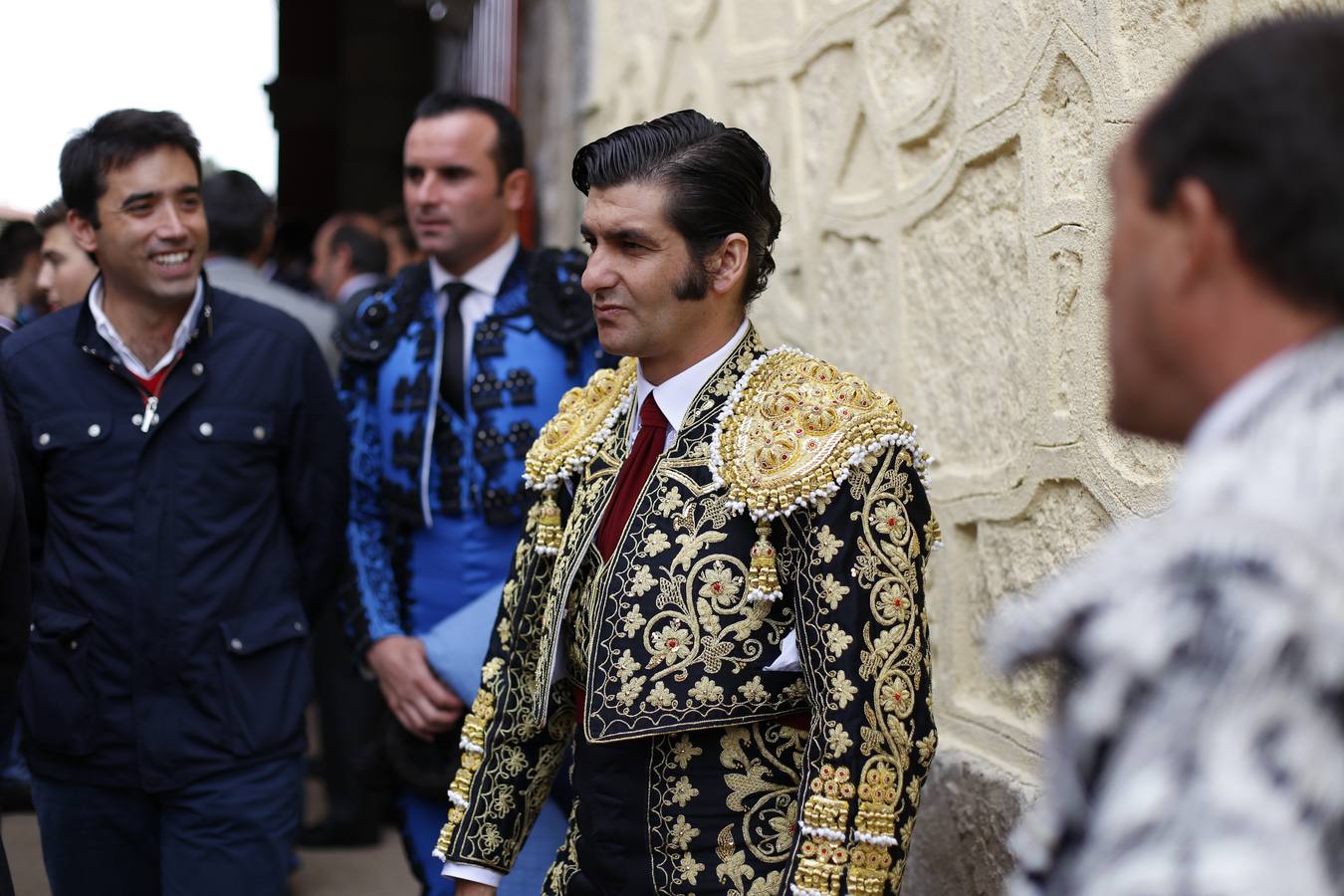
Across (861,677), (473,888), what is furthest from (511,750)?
(861,677)

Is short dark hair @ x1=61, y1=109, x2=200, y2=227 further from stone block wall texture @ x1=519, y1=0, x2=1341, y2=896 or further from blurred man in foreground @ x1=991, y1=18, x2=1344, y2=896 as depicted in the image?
blurred man in foreground @ x1=991, y1=18, x2=1344, y2=896

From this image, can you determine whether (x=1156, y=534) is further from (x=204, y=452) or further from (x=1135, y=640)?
(x=204, y=452)

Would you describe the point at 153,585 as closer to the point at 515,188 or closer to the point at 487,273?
the point at 487,273

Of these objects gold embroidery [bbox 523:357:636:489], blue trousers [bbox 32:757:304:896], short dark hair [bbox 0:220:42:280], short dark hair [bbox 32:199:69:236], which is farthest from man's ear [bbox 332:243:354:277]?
gold embroidery [bbox 523:357:636:489]

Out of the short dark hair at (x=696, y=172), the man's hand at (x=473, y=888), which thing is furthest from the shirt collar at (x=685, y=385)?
the man's hand at (x=473, y=888)

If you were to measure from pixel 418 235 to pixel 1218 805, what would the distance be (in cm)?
304

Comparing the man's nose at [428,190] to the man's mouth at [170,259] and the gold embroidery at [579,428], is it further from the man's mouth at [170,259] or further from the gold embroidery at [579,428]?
the gold embroidery at [579,428]

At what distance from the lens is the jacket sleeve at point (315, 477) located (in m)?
3.52

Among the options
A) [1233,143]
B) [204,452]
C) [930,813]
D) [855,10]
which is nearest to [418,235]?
[204,452]

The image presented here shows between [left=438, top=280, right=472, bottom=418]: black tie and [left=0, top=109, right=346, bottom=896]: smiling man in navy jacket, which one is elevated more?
[left=438, top=280, right=472, bottom=418]: black tie

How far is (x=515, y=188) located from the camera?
3.97 metres

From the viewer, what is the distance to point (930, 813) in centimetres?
342

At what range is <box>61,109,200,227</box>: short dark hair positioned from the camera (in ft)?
11.4

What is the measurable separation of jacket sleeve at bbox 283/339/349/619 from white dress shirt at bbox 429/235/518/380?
33cm
